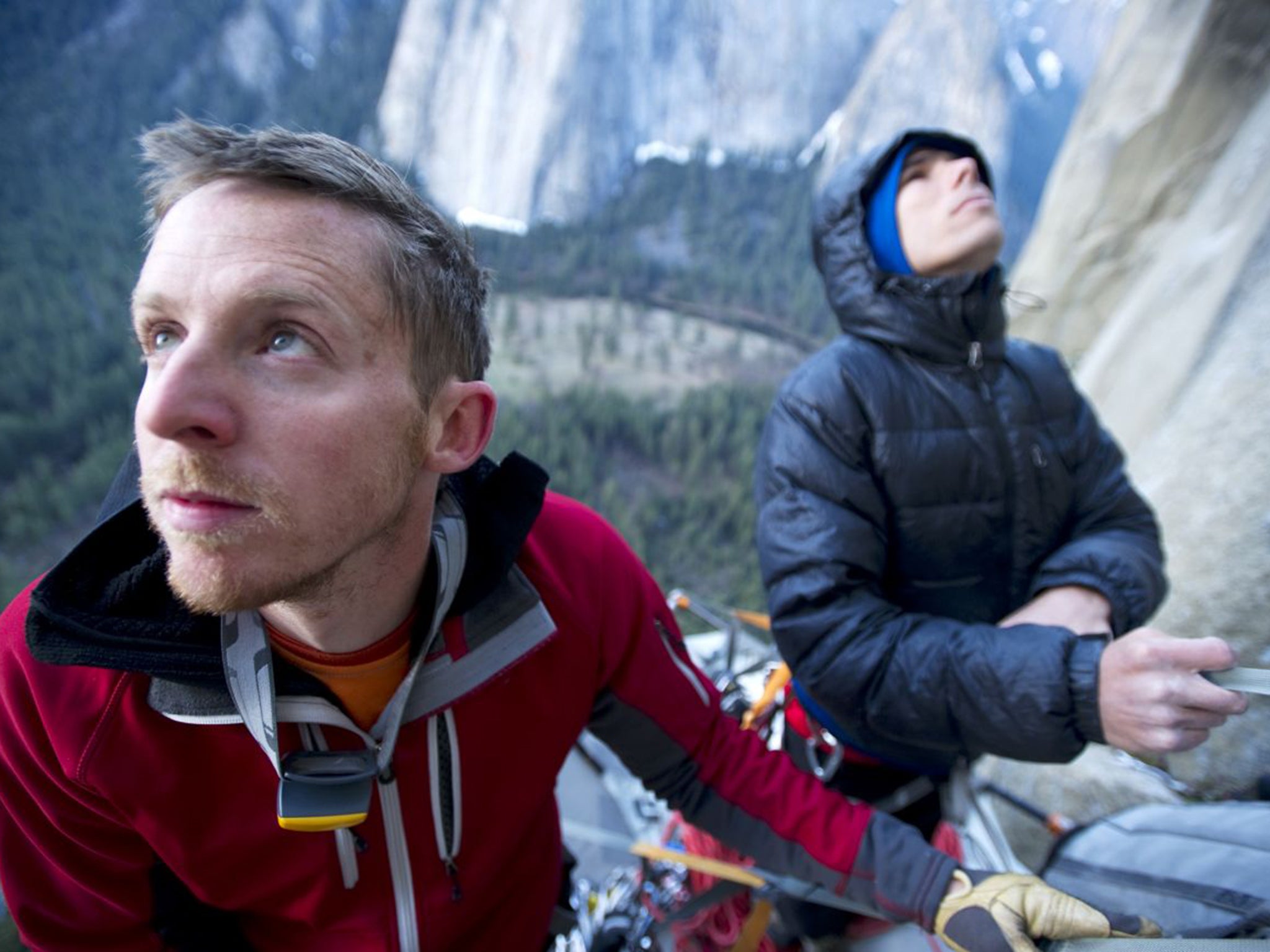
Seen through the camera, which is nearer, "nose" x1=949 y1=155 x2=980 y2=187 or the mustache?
the mustache

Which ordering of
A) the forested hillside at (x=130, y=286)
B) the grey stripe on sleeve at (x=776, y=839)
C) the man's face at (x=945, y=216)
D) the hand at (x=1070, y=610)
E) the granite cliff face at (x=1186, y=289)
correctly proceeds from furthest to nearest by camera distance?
the forested hillside at (x=130, y=286)
the granite cliff face at (x=1186, y=289)
the man's face at (x=945, y=216)
the hand at (x=1070, y=610)
the grey stripe on sleeve at (x=776, y=839)

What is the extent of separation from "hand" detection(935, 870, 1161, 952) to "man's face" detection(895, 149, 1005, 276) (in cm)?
124

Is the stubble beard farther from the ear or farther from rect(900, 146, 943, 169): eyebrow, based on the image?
rect(900, 146, 943, 169): eyebrow

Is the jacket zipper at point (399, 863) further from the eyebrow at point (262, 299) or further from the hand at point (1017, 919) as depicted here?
the hand at point (1017, 919)

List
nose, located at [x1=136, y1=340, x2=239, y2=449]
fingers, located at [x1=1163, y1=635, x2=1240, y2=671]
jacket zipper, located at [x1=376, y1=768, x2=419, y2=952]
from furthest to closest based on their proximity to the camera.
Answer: jacket zipper, located at [x1=376, y1=768, x2=419, y2=952] < fingers, located at [x1=1163, y1=635, x2=1240, y2=671] < nose, located at [x1=136, y1=340, x2=239, y2=449]

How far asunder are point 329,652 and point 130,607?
28 centimetres

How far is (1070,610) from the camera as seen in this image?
53.9 inches

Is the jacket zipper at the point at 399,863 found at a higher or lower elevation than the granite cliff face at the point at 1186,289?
lower

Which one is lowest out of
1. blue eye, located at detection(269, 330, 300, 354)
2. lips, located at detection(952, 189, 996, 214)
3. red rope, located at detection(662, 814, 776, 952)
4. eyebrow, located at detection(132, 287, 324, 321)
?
red rope, located at detection(662, 814, 776, 952)

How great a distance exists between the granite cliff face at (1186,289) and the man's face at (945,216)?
1.80m

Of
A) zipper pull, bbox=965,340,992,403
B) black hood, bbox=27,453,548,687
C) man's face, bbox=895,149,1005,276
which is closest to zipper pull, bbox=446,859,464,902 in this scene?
black hood, bbox=27,453,548,687

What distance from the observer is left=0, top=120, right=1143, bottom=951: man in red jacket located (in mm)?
795

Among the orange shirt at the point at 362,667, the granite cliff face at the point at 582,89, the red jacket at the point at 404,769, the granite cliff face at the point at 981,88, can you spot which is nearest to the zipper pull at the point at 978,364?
the red jacket at the point at 404,769

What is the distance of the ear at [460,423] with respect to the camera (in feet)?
3.34
